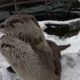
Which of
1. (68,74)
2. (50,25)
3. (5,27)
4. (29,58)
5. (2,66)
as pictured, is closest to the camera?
(5,27)

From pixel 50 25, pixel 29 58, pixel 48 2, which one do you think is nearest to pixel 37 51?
pixel 29 58

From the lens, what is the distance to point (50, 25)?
414 cm

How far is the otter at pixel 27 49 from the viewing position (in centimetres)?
215

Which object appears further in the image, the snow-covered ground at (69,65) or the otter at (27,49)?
the snow-covered ground at (69,65)

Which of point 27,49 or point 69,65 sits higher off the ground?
point 27,49

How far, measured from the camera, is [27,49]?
7.45ft

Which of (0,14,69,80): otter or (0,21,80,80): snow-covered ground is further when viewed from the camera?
(0,21,80,80): snow-covered ground

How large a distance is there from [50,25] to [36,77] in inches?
70.7

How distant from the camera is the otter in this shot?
7.04 feet

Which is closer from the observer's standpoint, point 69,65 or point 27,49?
point 27,49

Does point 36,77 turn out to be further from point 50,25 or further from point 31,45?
point 50,25

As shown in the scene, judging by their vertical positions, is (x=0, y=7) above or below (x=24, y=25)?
below

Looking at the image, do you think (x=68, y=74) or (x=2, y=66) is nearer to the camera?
(x=68, y=74)

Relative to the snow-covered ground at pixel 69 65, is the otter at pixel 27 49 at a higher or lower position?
higher
